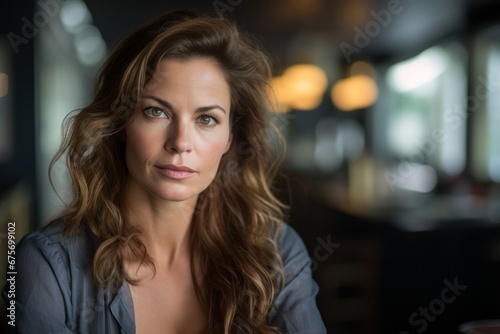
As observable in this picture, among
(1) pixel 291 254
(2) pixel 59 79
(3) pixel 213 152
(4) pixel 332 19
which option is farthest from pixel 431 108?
(3) pixel 213 152

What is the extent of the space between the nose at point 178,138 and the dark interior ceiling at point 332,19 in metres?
0.52

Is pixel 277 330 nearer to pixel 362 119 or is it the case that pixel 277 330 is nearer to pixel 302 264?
pixel 302 264

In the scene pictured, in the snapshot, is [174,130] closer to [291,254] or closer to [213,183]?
[213,183]

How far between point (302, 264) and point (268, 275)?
0.09 metres

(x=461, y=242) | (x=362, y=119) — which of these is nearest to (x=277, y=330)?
(x=461, y=242)

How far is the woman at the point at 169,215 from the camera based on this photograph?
0.98 m

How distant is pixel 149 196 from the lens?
3.51ft

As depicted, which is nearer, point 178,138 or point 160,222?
point 178,138

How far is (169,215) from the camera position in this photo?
110cm

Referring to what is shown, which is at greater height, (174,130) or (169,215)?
(174,130)

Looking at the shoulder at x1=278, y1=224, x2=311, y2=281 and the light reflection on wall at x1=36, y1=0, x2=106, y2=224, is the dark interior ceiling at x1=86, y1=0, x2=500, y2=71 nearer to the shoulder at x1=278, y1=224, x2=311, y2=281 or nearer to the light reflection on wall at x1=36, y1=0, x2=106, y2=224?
the light reflection on wall at x1=36, y1=0, x2=106, y2=224

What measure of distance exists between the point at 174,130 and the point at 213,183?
243mm

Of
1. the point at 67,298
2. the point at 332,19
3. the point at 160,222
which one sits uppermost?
the point at 332,19

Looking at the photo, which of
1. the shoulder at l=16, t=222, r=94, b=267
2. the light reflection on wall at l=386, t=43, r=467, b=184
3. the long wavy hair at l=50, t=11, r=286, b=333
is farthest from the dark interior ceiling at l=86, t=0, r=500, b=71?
the shoulder at l=16, t=222, r=94, b=267
